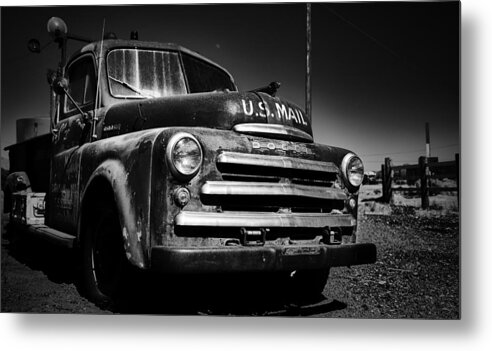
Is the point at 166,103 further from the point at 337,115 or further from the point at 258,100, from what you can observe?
the point at 337,115

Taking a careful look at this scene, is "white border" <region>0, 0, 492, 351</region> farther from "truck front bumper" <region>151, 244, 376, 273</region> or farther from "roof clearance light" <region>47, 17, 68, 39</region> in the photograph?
"roof clearance light" <region>47, 17, 68, 39</region>

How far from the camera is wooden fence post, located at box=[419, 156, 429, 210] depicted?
3.28 meters

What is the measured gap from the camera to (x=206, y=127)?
9.21ft

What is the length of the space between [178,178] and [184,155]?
0.38ft

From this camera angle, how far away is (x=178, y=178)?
8.04ft

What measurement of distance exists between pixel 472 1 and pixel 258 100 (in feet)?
5.04

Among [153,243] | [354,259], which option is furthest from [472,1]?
[153,243]

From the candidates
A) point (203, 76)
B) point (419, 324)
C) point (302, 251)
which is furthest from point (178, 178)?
point (419, 324)

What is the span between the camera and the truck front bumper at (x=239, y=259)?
2.35m

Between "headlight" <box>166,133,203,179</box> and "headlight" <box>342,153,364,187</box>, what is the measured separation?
3.05 feet

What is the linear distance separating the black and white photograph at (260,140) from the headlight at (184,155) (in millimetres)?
131

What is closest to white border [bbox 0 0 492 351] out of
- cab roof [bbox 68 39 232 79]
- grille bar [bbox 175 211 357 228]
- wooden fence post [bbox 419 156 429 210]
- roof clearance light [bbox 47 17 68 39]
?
wooden fence post [bbox 419 156 429 210]

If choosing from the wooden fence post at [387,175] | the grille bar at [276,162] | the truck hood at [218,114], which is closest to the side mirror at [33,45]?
the truck hood at [218,114]

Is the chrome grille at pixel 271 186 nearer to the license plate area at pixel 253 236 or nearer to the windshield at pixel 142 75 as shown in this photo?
the license plate area at pixel 253 236
